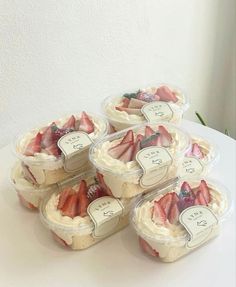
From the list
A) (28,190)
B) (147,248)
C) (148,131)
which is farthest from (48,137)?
(147,248)

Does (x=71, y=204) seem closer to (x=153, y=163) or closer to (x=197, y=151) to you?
(x=153, y=163)

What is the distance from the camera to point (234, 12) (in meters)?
1.91

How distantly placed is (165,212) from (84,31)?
2.27 ft

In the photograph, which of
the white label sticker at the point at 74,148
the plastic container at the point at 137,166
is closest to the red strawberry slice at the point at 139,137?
the plastic container at the point at 137,166

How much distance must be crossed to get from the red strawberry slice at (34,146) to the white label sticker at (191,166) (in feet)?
1.11

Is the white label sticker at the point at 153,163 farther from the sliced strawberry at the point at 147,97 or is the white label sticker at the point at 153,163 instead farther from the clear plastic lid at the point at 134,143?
the sliced strawberry at the point at 147,97

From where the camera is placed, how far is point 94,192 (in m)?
1.03

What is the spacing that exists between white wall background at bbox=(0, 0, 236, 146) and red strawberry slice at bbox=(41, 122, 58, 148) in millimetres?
297

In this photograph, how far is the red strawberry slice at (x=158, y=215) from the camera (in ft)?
3.16

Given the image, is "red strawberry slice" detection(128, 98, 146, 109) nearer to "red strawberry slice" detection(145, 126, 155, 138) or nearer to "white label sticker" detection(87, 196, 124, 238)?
"red strawberry slice" detection(145, 126, 155, 138)

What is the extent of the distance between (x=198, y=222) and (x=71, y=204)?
0.88ft

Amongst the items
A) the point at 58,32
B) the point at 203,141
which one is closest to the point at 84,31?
the point at 58,32

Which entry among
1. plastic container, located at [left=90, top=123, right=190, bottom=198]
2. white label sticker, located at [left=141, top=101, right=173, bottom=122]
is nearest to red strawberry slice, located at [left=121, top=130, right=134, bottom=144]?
plastic container, located at [left=90, top=123, right=190, bottom=198]

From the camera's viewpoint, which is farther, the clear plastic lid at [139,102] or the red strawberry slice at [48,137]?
the clear plastic lid at [139,102]
